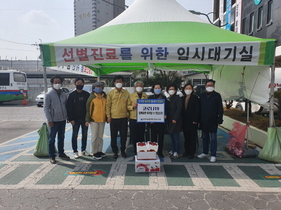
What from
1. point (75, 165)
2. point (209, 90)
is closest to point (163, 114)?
point (209, 90)

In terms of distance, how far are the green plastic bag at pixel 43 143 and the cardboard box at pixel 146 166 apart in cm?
238

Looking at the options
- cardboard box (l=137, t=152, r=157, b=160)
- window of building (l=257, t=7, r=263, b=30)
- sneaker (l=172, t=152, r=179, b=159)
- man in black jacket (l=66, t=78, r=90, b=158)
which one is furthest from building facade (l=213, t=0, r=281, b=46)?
man in black jacket (l=66, t=78, r=90, b=158)

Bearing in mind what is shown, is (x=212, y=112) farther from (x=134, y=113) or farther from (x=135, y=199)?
(x=135, y=199)

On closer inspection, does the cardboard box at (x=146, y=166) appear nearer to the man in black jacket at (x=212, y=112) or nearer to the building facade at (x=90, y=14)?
the man in black jacket at (x=212, y=112)

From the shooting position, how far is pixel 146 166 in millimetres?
4547

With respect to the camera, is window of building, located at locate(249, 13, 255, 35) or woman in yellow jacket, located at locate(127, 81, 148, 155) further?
window of building, located at locate(249, 13, 255, 35)

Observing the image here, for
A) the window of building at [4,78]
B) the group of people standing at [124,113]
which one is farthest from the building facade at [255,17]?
the window of building at [4,78]

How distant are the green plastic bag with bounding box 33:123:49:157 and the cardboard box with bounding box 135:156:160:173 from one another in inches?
93.9

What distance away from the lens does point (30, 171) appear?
Result: 466 centimetres

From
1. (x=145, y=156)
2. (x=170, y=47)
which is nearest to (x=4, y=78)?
(x=170, y=47)

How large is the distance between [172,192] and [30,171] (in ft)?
9.50

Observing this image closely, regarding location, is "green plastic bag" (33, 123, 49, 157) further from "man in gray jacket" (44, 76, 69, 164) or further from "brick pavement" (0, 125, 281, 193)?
"man in gray jacket" (44, 76, 69, 164)

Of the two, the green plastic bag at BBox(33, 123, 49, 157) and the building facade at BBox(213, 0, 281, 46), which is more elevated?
the building facade at BBox(213, 0, 281, 46)

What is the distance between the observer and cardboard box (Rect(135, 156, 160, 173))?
4.54 m
